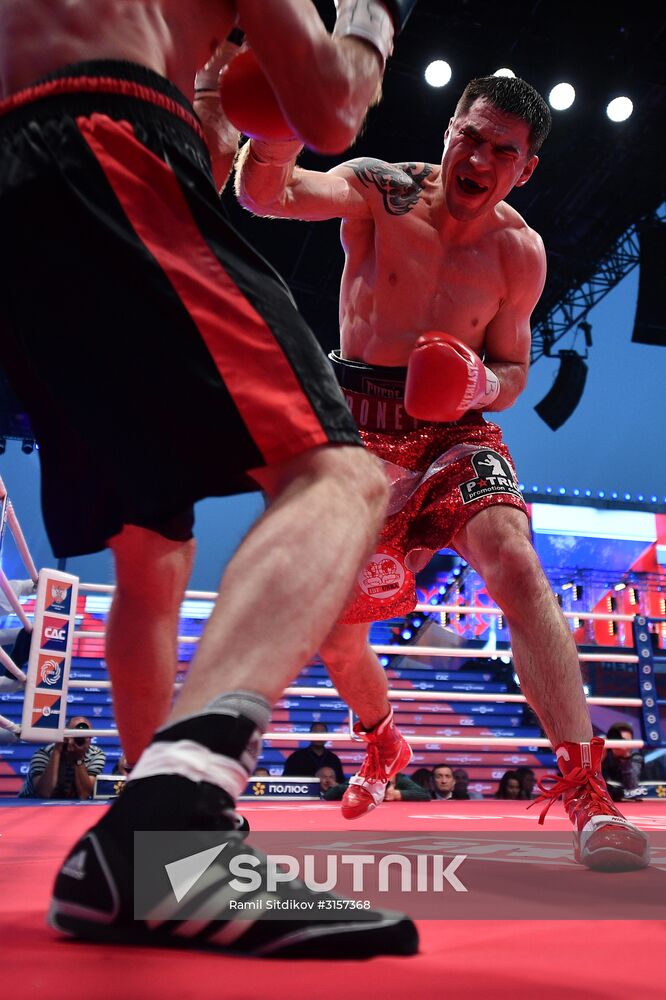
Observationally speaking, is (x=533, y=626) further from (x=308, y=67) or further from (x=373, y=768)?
(x=308, y=67)

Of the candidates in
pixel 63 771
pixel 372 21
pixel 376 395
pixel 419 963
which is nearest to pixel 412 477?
pixel 376 395

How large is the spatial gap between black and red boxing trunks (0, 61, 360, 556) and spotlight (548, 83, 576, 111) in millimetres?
6832

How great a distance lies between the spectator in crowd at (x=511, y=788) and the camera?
536 cm

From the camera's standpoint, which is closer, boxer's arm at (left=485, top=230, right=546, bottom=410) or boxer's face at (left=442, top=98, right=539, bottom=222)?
boxer's face at (left=442, top=98, right=539, bottom=222)

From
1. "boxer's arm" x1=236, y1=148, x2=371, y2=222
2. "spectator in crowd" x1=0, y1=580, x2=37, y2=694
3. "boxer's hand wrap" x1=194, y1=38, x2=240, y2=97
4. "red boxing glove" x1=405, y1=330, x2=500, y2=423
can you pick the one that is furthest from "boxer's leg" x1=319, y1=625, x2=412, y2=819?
"spectator in crowd" x1=0, y1=580, x2=37, y2=694

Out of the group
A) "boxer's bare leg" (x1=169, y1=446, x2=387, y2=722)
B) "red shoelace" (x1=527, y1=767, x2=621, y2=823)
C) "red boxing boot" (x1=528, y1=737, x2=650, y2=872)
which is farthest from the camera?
"red shoelace" (x1=527, y1=767, x2=621, y2=823)

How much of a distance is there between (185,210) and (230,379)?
0.59 feet

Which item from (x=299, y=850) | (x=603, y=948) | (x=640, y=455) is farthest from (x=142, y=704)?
(x=640, y=455)

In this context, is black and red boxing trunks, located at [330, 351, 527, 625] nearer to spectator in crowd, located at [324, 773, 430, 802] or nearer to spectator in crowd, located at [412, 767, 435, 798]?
spectator in crowd, located at [324, 773, 430, 802]

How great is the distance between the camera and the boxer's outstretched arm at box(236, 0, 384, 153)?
0.78 metres

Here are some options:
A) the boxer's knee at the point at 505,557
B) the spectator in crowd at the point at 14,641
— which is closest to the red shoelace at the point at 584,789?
the boxer's knee at the point at 505,557

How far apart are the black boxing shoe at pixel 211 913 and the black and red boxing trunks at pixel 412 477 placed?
1.11 m

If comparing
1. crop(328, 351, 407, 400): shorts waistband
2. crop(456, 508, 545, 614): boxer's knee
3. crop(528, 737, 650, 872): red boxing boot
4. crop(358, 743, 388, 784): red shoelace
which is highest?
crop(328, 351, 407, 400): shorts waistband

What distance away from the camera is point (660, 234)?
25.5 feet
